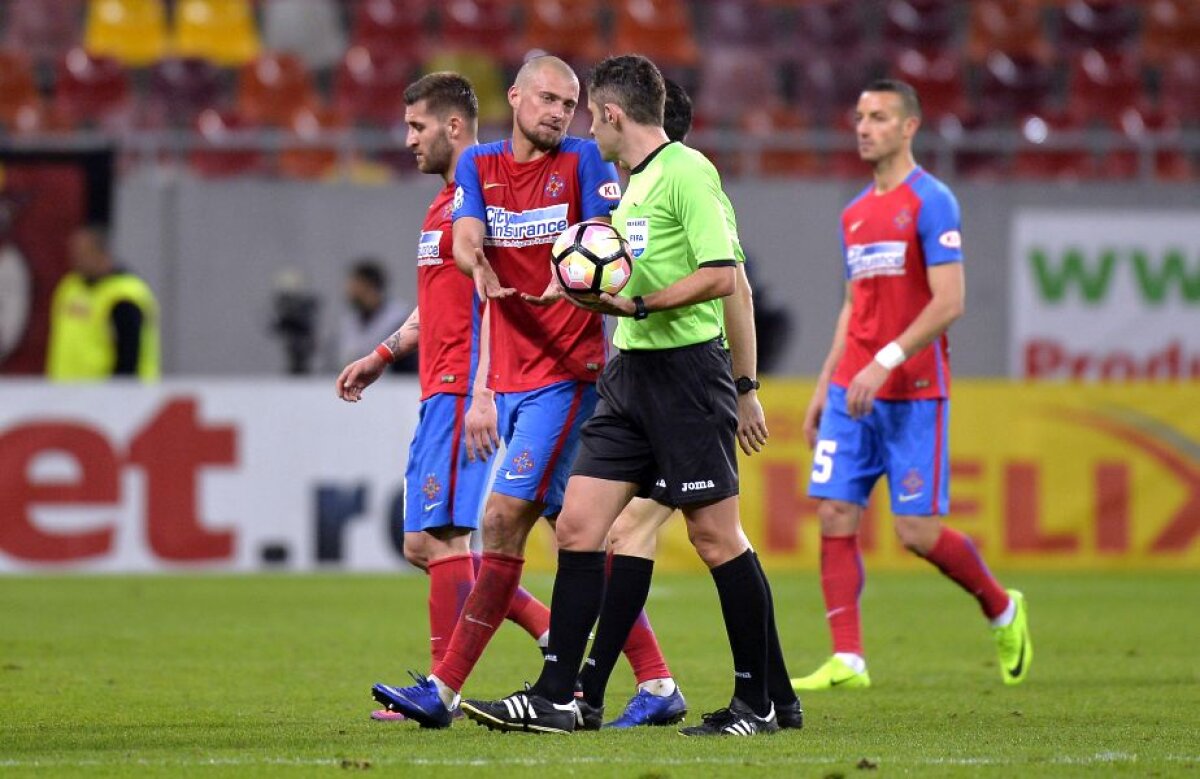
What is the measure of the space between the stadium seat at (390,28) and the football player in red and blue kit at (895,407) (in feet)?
38.7

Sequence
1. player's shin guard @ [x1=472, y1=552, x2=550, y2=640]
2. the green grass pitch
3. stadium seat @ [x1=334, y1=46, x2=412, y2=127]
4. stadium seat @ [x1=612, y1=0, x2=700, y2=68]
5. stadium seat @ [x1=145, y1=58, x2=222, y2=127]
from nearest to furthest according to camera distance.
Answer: the green grass pitch → player's shin guard @ [x1=472, y1=552, x2=550, y2=640] → stadium seat @ [x1=145, y1=58, x2=222, y2=127] → stadium seat @ [x1=334, y1=46, x2=412, y2=127] → stadium seat @ [x1=612, y1=0, x2=700, y2=68]

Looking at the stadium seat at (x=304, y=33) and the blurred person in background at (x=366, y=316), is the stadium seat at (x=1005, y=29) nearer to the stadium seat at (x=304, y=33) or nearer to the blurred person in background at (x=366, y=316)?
the stadium seat at (x=304, y=33)

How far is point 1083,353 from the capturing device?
17.5 metres

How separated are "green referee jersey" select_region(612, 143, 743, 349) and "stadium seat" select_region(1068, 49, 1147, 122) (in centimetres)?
1421

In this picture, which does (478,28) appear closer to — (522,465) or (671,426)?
(522,465)

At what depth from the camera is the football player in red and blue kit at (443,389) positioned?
22.1 feet

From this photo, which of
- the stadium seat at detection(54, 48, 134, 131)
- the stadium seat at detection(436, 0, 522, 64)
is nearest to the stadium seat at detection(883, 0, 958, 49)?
the stadium seat at detection(436, 0, 522, 64)

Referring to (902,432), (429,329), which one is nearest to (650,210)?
(429,329)

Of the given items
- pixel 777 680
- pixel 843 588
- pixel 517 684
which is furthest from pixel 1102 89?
pixel 777 680

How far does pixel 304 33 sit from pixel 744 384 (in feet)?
Result: 47.0

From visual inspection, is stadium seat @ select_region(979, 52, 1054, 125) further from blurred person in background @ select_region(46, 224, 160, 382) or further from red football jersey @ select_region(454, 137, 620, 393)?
red football jersey @ select_region(454, 137, 620, 393)

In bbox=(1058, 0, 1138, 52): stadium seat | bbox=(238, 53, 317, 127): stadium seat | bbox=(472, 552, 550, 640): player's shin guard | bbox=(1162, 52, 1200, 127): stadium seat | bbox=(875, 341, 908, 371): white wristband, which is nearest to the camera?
bbox=(472, 552, 550, 640): player's shin guard

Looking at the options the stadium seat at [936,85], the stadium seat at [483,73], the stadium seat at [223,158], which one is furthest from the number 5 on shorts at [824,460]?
the stadium seat at [936,85]

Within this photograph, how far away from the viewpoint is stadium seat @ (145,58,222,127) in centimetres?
1823
